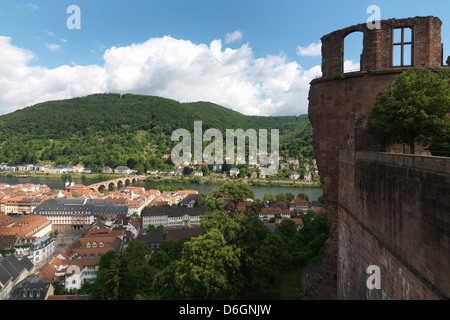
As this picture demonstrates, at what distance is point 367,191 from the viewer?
6438mm

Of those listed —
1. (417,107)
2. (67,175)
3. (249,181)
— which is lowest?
(249,181)

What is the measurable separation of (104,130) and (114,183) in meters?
71.2

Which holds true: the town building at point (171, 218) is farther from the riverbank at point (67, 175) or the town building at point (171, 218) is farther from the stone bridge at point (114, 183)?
the riverbank at point (67, 175)

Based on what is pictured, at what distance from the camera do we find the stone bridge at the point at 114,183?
7381cm

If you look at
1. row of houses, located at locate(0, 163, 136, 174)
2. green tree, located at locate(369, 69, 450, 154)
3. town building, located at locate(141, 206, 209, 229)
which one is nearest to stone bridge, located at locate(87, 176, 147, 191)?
row of houses, located at locate(0, 163, 136, 174)

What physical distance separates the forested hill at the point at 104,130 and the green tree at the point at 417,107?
10526 centimetres

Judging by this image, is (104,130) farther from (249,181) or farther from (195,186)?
(249,181)

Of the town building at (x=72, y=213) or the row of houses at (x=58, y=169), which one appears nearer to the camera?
the town building at (x=72, y=213)

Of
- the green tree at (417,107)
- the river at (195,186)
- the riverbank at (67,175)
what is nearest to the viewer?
the green tree at (417,107)

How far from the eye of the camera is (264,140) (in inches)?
4439

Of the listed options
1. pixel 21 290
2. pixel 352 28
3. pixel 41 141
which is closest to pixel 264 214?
pixel 21 290

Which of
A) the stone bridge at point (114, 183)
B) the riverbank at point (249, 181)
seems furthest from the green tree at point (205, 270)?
the stone bridge at point (114, 183)

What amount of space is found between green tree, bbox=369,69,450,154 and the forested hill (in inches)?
4144

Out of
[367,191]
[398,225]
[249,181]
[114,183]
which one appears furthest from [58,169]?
[398,225]
